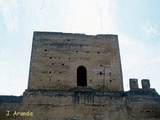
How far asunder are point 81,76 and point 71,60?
3.27 feet

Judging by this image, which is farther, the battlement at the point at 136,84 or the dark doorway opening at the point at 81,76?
the dark doorway opening at the point at 81,76

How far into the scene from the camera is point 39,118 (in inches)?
479

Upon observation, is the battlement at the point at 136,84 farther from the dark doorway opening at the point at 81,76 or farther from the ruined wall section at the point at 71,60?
the dark doorway opening at the point at 81,76

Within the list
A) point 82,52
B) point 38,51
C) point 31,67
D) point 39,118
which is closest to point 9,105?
point 39,118

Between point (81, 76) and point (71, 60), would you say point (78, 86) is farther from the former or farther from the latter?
point (71, 60)

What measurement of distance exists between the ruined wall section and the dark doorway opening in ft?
0.71

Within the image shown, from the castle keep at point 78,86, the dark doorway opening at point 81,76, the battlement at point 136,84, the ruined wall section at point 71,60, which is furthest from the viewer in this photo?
the dark doorway opening at point 81,76

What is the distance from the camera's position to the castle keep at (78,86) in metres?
12.4

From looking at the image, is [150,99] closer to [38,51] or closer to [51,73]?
[51,73]

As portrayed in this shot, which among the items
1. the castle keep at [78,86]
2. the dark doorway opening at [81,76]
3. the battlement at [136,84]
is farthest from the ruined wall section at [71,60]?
the battlement at [136,84]

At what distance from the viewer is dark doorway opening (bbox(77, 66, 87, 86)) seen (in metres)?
14.3

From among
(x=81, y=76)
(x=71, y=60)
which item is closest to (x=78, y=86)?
(x=81, y=76)

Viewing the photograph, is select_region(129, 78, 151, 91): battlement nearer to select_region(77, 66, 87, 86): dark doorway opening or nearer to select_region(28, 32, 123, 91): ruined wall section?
select_region(28, 32, 123, 91): ruined wall section

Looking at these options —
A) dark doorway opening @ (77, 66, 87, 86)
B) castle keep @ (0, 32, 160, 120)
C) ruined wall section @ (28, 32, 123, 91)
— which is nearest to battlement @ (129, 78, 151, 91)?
castle keep @ (0, 32, 160, 120)
